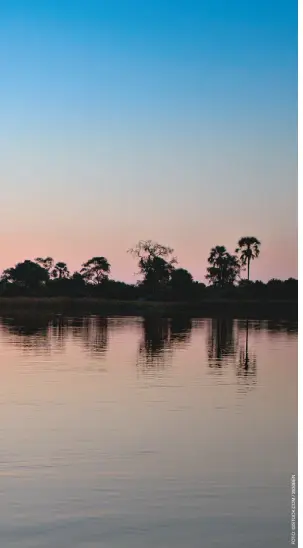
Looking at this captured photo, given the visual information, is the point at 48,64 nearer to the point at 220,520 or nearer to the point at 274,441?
the point at 274,441

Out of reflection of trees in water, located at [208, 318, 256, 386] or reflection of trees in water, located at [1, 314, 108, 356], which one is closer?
reflection of trees in water, located at [208, 318, 256, 386]

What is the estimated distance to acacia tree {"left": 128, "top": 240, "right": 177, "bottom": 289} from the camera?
54.7ft

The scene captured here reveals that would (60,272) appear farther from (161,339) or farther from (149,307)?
(161,339)

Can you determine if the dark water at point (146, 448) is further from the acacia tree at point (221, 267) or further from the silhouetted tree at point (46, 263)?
the silhouetted tree at point (46, 263)

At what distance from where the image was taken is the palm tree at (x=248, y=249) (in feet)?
53.7

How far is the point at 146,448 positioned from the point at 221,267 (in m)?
12.0

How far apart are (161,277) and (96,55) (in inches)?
207

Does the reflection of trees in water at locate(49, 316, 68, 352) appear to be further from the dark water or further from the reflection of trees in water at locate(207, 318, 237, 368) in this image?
the reflection of trees in water at locate(207, 318, 237, 368)

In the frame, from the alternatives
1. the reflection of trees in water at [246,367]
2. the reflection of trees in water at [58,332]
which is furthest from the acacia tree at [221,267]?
the reflection of trees in water at [246,367]

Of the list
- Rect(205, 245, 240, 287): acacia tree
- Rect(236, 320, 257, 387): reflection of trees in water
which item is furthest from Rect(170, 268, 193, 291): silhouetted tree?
Rect(236, 320, 257, 387): reflection of trees in water

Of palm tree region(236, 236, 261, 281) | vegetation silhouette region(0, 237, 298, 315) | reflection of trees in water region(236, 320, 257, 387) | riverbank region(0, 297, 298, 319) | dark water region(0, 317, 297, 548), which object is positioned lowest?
dark water region(0, 317, 297, 548)

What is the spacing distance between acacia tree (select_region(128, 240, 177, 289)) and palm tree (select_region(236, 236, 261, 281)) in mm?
1293

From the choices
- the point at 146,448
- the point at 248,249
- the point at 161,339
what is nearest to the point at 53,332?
the point at 161,339

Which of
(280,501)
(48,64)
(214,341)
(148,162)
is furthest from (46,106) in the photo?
(280,501)
